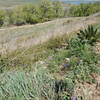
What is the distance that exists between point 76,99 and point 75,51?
1.80m

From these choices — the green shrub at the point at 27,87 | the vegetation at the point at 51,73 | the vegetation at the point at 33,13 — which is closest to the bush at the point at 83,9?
the vegetation at the point at 33,13

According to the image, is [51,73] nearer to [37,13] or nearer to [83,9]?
[83,9]

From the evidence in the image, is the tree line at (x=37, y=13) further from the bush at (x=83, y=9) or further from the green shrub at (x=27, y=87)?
the green shrub at (x=27, y=87)

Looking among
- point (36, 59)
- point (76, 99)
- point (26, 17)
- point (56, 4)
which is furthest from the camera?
point (56, 4)

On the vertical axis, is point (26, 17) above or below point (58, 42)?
below

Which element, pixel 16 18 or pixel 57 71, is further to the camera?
pixel 16 18

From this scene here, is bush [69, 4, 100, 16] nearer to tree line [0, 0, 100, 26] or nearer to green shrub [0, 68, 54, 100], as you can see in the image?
tree line [0, 0, 100, 26]

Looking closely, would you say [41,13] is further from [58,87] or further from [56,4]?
[58,87]

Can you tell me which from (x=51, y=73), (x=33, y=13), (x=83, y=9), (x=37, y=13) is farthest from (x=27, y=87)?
(x=33, y=13)

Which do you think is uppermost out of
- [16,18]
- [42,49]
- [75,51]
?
[75,51]

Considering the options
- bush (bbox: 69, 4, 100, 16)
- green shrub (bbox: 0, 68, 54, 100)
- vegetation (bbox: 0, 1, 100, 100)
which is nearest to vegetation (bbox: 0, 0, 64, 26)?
bush (bbox: 69, 4, 100, 16)

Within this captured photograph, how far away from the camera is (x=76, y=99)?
2217mm

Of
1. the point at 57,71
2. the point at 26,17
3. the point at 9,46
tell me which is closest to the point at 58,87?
the point at 57,71

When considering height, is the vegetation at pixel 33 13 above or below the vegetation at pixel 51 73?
below
